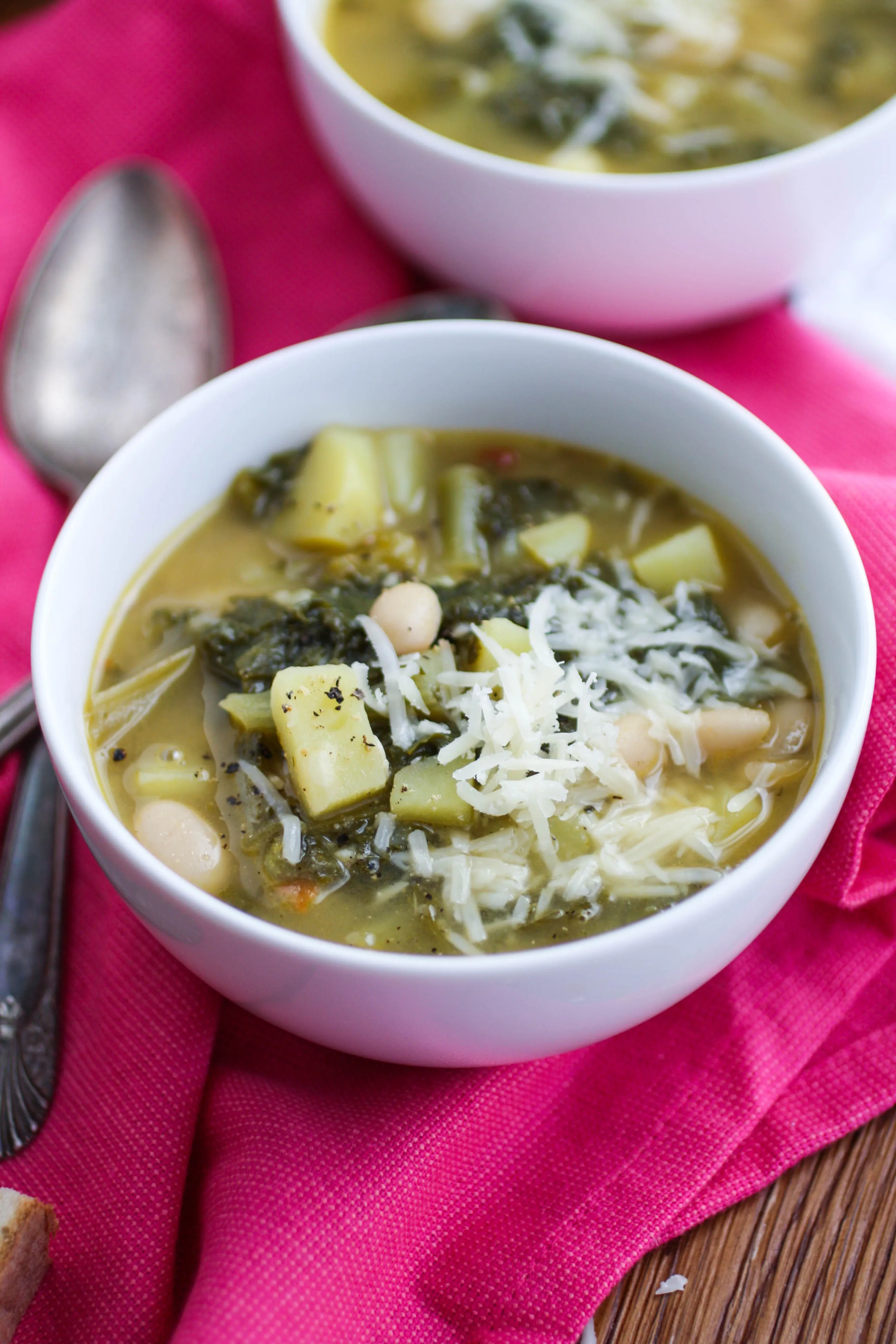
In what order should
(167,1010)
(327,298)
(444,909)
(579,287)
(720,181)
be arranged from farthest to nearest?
(327,298) < (579,287) < (720,181) < (167,1010) < (444,909)

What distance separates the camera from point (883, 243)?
3035mm

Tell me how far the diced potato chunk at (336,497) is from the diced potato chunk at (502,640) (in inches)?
13.5

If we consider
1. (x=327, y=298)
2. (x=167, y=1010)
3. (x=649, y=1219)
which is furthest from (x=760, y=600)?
(x=327, y=298)

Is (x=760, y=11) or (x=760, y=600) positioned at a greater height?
(x=760, y=11)

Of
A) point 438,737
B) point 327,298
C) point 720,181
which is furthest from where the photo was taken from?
point 327,298

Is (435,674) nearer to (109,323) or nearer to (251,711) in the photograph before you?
(251,711)

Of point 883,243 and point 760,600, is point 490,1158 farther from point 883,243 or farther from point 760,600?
point 883,243

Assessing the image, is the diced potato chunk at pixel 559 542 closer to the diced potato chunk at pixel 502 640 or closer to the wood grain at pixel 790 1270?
the diced potato chunk at pixel 502 640

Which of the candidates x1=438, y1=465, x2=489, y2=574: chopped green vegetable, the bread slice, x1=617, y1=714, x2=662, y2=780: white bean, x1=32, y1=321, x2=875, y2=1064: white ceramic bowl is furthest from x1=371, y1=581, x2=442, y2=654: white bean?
the bread slice

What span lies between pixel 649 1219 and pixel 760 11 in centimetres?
261

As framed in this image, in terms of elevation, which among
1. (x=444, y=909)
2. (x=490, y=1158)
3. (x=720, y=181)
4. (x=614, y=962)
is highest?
(x=720, y=181)

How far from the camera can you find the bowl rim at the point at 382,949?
1512 millimetres

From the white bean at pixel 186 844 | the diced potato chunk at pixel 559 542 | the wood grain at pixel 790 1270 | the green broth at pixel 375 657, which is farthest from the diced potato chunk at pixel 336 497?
the wood grain at pixel 790 1270

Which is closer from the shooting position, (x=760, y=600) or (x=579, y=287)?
(x=760, y=600)
